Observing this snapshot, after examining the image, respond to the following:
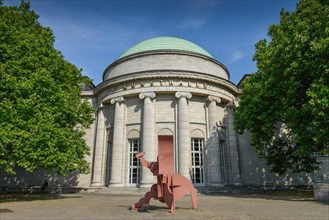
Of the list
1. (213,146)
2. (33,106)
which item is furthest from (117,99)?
(213,146)

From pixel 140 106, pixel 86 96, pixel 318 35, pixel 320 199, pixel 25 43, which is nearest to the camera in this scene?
pixel 320 199

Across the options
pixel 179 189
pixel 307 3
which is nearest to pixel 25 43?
pixel 179 189

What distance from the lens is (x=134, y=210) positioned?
10.3 metres

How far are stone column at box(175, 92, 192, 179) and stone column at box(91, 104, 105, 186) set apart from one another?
8.79 meters

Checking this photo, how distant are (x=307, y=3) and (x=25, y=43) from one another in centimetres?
1993

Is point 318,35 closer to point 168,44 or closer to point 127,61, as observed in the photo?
point 168,44

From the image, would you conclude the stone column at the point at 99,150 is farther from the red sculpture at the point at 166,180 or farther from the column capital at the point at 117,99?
the red sculpture at the point at 166,180

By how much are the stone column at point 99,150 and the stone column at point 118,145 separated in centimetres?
246

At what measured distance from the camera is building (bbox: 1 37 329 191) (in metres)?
22.8

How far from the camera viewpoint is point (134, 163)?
933 inches

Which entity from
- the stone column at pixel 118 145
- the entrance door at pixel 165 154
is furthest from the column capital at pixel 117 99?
the entrance door at pixel 165 154

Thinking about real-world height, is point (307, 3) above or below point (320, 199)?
above

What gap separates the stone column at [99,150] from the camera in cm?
2470

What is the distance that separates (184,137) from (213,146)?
3335 millimetres
